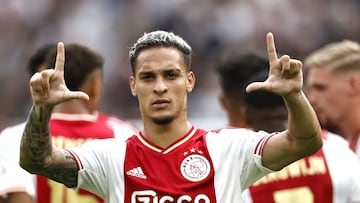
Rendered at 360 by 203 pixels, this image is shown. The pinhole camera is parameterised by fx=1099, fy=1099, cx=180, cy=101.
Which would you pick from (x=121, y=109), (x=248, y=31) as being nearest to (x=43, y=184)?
(x=121, y=109)

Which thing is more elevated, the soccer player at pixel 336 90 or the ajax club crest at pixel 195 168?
the soccer player at pixel 336 90

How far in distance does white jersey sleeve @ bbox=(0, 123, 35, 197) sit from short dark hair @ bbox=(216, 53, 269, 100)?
1.69 meters

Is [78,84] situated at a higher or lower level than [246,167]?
higher

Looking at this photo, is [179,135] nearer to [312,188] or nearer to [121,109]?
[312,188]

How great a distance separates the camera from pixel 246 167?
590 centimetres

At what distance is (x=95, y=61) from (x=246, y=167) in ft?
7.71

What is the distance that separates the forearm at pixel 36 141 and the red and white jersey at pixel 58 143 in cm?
170

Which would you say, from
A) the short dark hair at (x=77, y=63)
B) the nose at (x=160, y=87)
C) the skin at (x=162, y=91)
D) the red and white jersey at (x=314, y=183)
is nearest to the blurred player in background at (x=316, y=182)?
the red and white jersey at (x=314, y=183)

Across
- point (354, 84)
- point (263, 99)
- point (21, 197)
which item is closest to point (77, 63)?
point (21, 197)

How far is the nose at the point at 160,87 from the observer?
585 centimetres

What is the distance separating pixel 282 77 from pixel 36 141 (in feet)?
4.30

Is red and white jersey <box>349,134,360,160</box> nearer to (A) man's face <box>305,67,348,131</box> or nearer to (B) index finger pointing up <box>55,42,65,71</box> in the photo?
(A) man's face <box>305,67,348,131</box>

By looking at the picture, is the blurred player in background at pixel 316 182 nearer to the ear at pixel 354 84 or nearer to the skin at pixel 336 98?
the skin at pixel 336 98

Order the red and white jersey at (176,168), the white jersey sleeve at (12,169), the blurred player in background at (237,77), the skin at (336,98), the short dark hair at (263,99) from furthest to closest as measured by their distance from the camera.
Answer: the skin at (336,98) → the blurred player in background at (237,77) → the white jersey sleeve at (12,169) → the short dark hair at (263,99) → the red and white jersey at (176,168)
